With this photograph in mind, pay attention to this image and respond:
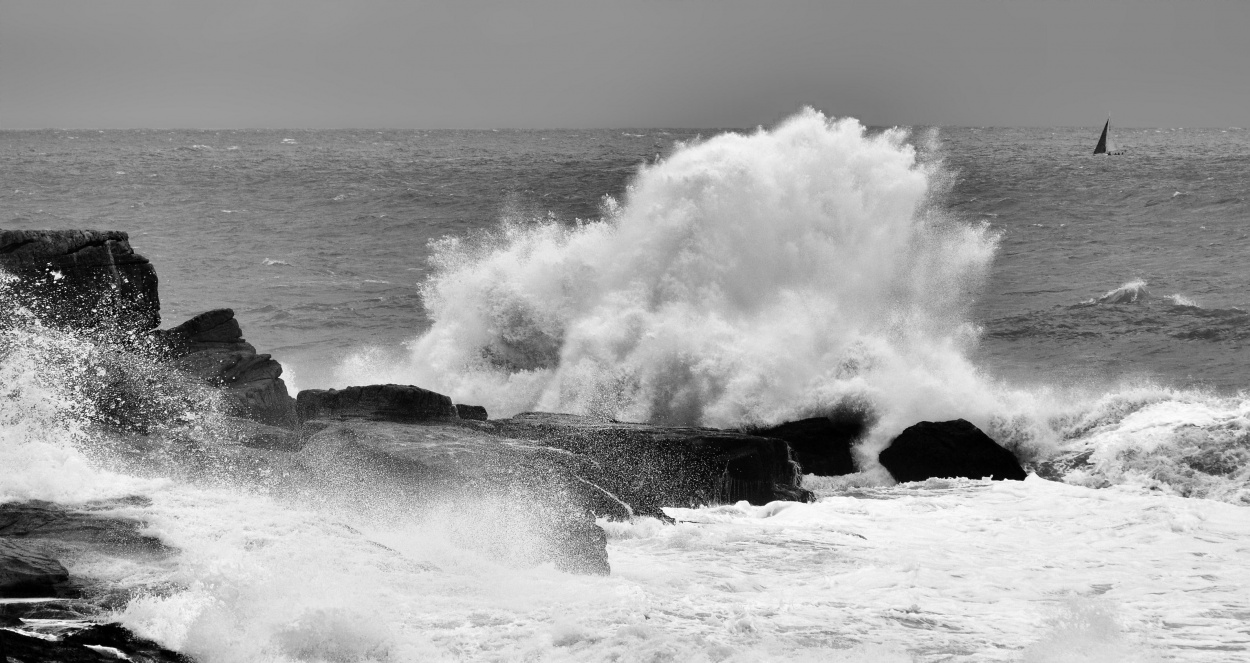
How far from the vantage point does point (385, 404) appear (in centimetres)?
1048

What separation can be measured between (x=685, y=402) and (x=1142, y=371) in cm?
771

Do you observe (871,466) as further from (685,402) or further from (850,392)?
(685,402)

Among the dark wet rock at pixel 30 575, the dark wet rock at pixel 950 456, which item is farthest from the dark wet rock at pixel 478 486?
the dark wet rock at pixel 950 456

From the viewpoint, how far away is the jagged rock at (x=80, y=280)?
35.5ft

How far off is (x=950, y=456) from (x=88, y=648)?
31.0 feet

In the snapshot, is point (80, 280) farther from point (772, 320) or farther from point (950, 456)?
point (950, 456)

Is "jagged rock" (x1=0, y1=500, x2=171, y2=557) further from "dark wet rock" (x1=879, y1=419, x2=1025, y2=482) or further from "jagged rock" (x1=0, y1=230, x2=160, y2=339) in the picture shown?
"dark wet rock" (x1=879, y1=419, x2=1025, y2=482)

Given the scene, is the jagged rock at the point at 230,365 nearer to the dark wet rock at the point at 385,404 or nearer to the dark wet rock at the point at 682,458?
the dark wet rock at the point at 385,404

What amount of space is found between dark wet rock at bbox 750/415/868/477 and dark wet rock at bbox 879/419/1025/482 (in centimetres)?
59

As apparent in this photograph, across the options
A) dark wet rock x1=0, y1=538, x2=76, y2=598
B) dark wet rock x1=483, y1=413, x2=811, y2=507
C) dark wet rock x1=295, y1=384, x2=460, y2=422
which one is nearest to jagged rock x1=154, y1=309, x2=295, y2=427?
dark wet rock x1=295, y1=384, x2=460, y2=422

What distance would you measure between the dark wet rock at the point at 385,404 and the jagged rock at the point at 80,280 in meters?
2.59

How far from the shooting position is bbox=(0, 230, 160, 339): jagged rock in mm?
10820

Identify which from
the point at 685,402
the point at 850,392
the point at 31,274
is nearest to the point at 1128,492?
the point at 850,392

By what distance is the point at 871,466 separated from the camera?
42.8ft
